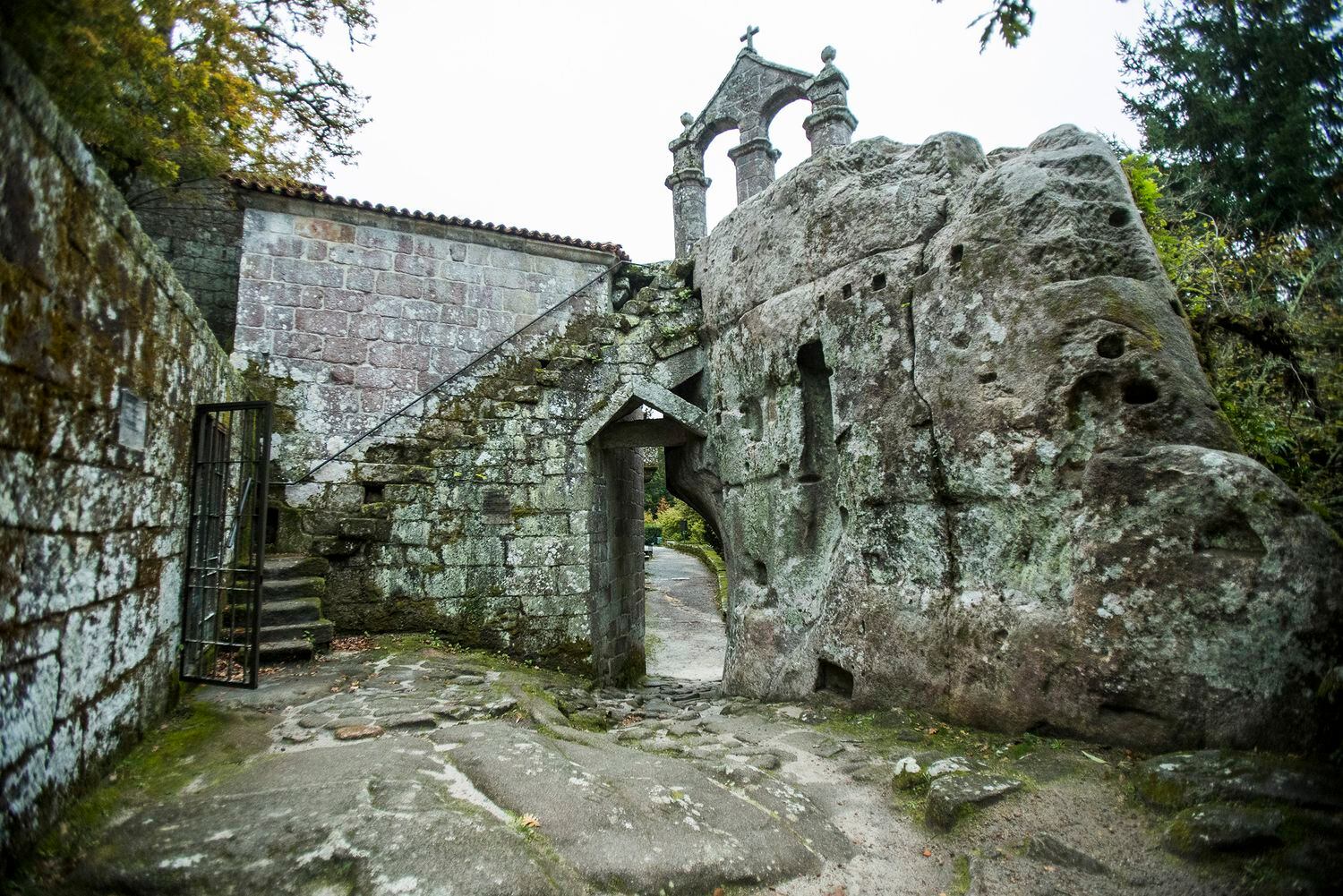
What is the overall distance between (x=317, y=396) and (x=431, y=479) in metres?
1.71

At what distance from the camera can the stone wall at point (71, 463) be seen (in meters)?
2.21

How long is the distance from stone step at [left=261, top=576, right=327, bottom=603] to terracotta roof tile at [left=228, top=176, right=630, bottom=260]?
4.33 meters

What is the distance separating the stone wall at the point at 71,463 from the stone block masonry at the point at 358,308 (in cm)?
393

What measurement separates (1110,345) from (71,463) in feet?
16.4

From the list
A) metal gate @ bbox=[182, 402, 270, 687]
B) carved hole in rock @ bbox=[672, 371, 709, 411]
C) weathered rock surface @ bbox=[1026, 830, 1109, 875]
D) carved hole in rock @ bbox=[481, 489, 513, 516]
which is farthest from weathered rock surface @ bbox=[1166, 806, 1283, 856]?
carved hole in rock @ bbox=[481, 489, 513, 516]

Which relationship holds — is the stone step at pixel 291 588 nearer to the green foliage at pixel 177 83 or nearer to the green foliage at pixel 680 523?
the green foliage at pixel 177 83

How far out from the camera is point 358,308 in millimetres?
8023

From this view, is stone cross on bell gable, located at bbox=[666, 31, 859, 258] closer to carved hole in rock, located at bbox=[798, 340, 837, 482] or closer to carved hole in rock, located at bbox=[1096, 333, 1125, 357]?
carved hole in rock, located at bbox=[798, 340, 837, 482]

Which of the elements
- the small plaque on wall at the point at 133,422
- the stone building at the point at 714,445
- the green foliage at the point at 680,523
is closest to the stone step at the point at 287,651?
the stone building at the point at 714,445

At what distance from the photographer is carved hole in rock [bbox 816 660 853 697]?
201 inches

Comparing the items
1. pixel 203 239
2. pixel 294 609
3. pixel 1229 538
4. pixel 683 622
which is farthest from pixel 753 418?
pixel 683 622

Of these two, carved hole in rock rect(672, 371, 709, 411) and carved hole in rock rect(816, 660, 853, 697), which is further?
carved hole in rock rect(672, 371, 709, 411)

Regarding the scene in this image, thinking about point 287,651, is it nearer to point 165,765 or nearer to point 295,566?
point 295,566

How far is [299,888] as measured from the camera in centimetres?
237
